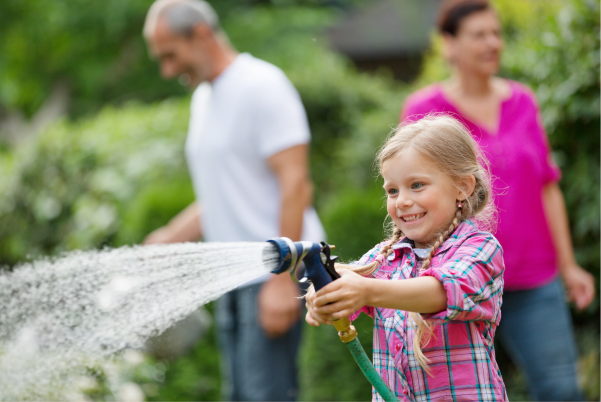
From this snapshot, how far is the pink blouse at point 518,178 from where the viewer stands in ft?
6.93

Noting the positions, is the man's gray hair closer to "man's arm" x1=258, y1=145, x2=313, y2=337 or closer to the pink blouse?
"man's arm" x1=258, y1=145, x2=313, y2=337

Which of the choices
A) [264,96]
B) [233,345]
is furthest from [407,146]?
[233,345]

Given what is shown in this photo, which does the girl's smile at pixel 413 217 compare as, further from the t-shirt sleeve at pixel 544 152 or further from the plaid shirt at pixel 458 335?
the t-shirt sleeve at pixel 544 152

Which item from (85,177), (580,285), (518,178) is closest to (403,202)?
(518,178)

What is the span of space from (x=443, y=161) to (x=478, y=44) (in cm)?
148

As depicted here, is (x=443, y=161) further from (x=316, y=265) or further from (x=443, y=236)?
(x=316, y=265)

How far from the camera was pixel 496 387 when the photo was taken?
110cm

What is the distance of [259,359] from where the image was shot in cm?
242

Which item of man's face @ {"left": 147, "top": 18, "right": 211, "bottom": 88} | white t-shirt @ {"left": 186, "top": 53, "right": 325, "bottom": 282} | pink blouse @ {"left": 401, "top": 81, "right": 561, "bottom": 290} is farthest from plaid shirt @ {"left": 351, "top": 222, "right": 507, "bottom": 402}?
man's face @ {"left": 147, "top": 18, "right": 211, "bottom": 88}

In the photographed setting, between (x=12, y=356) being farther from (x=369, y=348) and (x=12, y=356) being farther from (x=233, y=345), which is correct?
(x=369, y=348)

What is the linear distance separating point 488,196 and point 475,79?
1346 mm

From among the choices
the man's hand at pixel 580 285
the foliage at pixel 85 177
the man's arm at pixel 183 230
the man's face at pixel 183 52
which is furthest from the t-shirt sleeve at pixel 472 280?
the foliage at pixel 85 177

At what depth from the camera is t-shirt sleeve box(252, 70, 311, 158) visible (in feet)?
7.76

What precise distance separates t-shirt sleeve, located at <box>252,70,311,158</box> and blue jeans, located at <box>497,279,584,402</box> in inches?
39.0
